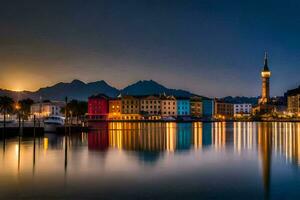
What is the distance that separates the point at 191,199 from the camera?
18.8 m

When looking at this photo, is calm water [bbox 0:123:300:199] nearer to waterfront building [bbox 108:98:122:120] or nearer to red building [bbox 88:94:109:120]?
waterfront building [bbox 108:98:122:120]

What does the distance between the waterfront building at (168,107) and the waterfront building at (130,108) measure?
11.0 meters

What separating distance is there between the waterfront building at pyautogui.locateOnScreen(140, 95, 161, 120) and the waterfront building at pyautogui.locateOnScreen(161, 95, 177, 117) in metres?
1.83

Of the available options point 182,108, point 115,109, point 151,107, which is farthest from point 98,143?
point 182,108

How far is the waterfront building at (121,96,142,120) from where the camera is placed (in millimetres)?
185625

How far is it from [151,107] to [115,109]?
14705 millimetres

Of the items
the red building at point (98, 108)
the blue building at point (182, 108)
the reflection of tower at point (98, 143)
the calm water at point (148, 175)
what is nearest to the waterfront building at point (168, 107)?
the blue building at point (182, 108)

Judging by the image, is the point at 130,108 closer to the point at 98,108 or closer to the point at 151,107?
the point at 151,107

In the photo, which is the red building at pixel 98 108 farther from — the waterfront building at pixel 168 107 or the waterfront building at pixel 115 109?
the waterfront building at pixel 168 107

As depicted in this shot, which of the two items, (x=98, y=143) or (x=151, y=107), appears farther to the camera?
(x=151, y=107)

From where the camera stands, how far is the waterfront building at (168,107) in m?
191

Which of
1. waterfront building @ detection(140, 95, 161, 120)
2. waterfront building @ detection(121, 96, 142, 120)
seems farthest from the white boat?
waterfront building @ detection(140, 95, 161, 120)

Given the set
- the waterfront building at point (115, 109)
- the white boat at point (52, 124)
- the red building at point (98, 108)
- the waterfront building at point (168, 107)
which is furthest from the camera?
the waterfront building at point (168, 107)

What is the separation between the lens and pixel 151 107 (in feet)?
619
